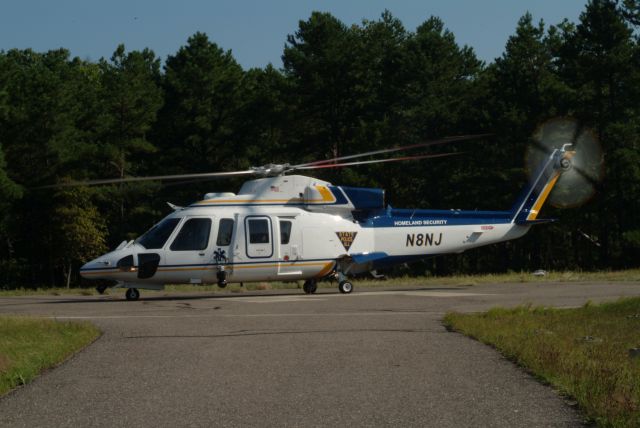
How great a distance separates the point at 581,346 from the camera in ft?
40.1

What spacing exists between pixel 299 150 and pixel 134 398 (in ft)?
181

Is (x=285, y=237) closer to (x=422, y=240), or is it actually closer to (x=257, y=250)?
(x=257, y=250)

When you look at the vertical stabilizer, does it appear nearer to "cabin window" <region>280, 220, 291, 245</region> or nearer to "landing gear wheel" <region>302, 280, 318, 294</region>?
"landing gear wheel" <region>302, 280, 318, 294</region>

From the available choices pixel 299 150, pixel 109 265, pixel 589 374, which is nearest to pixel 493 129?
pixel 299 150

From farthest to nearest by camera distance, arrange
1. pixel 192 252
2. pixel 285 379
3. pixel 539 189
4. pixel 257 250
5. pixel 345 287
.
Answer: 1. pixel 539 189
2. pixel 345 287
3. pixel 257 250
4. pixel 192 252
5. pixel 285 379

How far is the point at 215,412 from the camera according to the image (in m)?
8.02

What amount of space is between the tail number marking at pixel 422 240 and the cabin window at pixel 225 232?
5.16 m

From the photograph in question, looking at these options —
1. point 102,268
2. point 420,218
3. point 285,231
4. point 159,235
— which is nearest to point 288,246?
point 285,231

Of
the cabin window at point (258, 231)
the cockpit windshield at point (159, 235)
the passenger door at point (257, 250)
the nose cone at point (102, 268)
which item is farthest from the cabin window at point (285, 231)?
the nose cone at point (102, 268)

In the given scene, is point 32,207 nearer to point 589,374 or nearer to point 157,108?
point 157,108

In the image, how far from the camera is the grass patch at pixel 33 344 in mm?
10125

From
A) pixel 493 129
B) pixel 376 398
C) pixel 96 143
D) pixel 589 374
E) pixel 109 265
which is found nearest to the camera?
pixel 376 398

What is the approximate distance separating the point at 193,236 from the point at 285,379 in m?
15.3

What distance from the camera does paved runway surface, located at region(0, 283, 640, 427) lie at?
7838 millimetres
